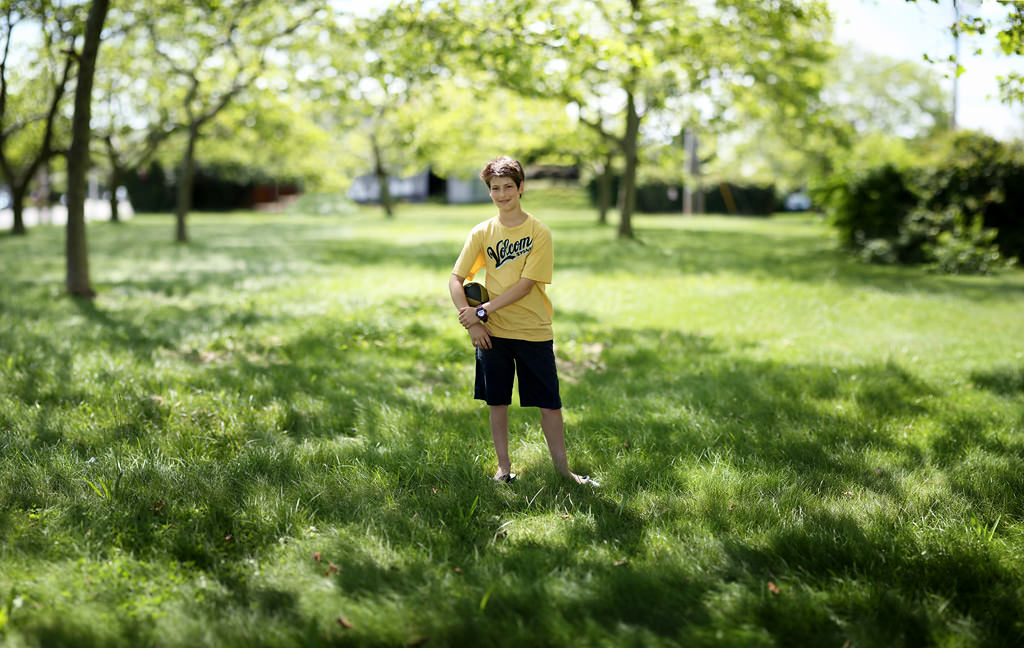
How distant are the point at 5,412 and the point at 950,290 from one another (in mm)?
12466

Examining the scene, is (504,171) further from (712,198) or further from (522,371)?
(712,198)

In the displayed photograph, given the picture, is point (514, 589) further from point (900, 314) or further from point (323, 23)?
point (323, 23)

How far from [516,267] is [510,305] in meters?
0.20

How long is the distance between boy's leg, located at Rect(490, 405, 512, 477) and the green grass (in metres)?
0.16

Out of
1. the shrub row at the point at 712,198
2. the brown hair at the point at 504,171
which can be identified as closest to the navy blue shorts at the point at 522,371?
the brown hair at the point at 504,171

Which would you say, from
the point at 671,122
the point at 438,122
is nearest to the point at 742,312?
the point at 671,122

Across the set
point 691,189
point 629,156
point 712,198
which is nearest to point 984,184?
point 629,156

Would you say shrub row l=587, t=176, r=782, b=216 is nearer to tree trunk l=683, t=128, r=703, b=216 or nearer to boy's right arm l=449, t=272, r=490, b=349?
tree trunk l=683, t=128, r=703, b=216

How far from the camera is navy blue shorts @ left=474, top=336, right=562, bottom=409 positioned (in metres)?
3.84

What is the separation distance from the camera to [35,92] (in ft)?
60.0

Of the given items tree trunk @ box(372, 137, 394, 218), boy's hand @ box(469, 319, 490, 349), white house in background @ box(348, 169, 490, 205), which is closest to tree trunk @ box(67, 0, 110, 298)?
boy's hand @ box(469, 319, 490, 349)

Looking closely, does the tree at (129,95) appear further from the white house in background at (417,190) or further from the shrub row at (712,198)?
the white house in background at (417,190)

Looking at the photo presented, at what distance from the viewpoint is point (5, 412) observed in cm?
489

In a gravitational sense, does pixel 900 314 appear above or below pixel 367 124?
below
